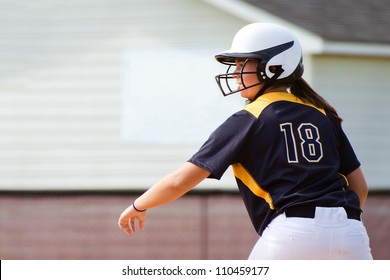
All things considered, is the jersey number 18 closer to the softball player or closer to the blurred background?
the softball player

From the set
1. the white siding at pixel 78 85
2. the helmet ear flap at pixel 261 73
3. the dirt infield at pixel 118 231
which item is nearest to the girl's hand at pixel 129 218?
the helmet ear flap at pixel 261 73

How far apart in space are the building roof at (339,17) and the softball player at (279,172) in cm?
875

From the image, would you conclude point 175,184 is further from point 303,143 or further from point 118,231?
point 118,231

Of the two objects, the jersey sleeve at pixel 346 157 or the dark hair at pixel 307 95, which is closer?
the dark hair at pixel 307 95

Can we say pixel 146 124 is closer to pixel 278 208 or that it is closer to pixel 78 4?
pixel 78 4

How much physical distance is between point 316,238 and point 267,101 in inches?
23.5

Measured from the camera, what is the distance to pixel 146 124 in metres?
13.6

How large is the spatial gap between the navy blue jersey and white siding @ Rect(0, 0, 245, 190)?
970 centimetres

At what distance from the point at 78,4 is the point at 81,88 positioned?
1.24 meters

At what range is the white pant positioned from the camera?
142 inches

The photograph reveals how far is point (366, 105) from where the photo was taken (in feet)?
43.8

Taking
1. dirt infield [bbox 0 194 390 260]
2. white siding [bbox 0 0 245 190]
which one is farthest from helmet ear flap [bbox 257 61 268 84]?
white siding [bbox 0 0 245 190]

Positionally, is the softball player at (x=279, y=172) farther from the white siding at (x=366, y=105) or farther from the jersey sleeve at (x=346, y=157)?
the white siding at (x=366, y=105)

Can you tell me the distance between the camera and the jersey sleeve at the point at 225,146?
145 inches
